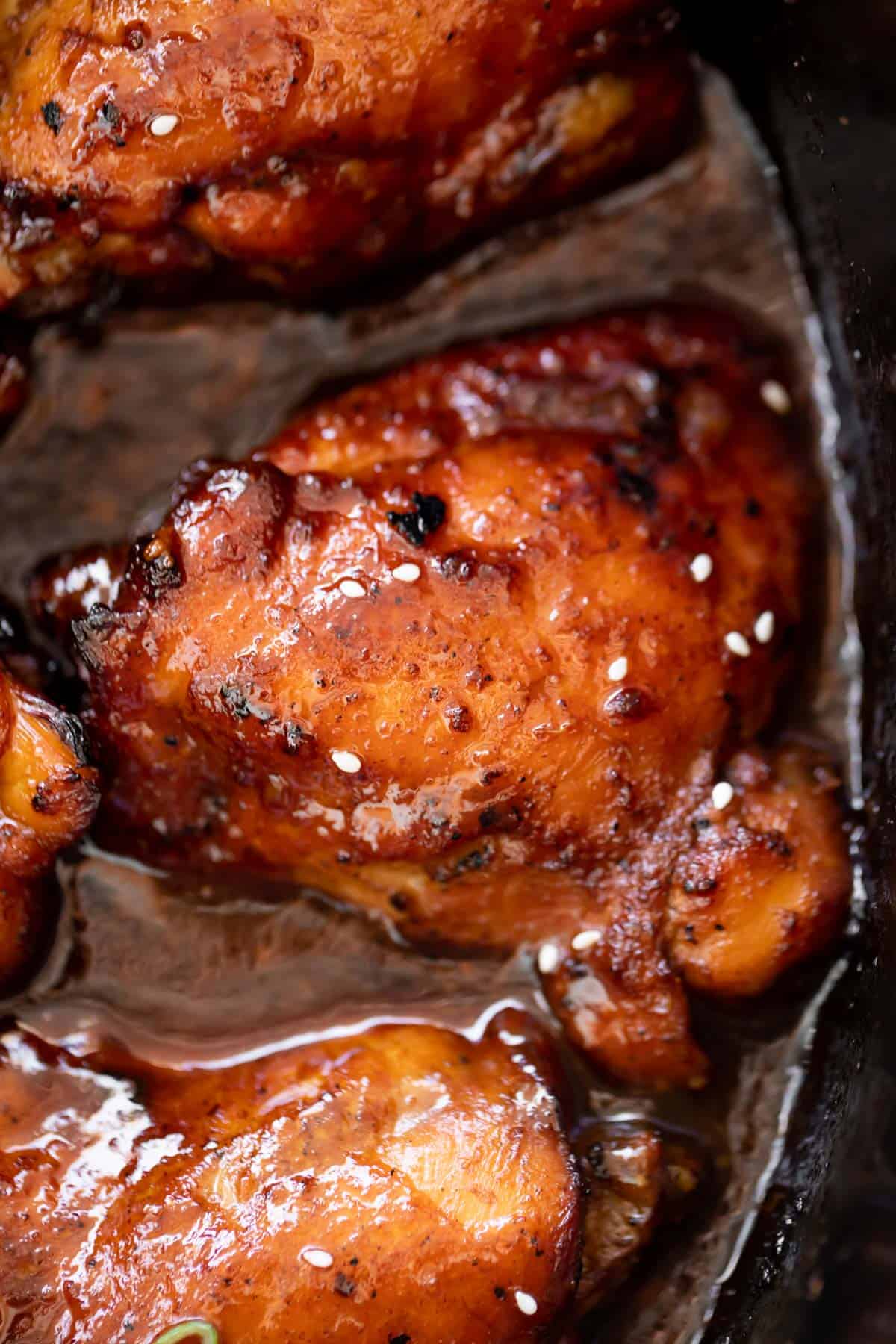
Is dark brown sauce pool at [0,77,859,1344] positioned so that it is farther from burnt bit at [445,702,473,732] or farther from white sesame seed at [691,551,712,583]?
burnt bit at [445,702,473,732]

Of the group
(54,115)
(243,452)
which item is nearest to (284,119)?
(54,115)

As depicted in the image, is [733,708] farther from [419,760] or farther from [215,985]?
[215,985]

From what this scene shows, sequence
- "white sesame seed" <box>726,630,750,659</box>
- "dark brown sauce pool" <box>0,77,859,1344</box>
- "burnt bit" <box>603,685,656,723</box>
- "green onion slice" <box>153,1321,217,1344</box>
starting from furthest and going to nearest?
"dark brown sauce pool" <box>0,77,859,1344</box>, "white sesame seed" <box>726,630,750,659</box>, "burnt bit" <box>603,685,656,723</box>, "green onion slice" <box>153,1321,217,1344</box>

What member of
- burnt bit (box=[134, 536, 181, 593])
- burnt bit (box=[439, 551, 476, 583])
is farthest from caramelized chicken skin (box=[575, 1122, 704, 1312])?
burnt bit (box=[134, 536, 181, 593])

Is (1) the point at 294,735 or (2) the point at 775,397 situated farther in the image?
(2) the point at 775,397

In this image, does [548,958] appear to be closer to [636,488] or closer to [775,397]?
[636,488]

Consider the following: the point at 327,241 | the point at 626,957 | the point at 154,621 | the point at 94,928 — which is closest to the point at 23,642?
the point at 154,621
